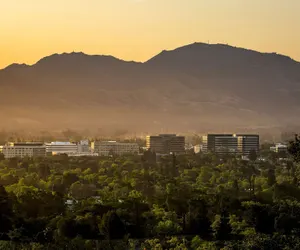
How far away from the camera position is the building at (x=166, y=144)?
344 feet

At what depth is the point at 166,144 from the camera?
106 meters

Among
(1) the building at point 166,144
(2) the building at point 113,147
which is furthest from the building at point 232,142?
(2) the building at point 113,147

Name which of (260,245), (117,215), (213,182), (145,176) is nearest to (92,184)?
(145,176)

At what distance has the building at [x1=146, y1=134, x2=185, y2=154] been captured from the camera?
10488 centimetres

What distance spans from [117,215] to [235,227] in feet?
11.8

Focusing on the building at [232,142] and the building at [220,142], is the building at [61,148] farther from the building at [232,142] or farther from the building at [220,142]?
the building at [220,142]

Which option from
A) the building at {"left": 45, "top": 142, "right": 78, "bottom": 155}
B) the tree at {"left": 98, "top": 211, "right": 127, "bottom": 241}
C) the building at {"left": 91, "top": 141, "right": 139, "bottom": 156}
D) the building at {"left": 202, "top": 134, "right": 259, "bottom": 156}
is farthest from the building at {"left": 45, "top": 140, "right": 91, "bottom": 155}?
the tree at {"left": 98, "top": 211, "right": 127, "bottom": 241}

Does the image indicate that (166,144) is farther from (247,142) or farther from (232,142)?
(247,142)

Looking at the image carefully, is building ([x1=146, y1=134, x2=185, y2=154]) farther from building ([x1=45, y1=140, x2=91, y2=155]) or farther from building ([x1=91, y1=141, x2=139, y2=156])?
building ([x1=45, y1=140, x2=91, y2=155])

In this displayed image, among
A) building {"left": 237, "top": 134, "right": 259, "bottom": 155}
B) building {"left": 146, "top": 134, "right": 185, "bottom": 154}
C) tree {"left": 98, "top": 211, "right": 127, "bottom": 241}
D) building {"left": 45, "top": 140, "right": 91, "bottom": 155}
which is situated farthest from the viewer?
building {"left": 237, "top": 134, "right": 259, "bottom": 155}

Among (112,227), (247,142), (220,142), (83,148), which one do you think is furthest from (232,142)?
(112,227)

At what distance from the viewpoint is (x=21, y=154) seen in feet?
294

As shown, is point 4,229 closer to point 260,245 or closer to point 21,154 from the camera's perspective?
point 260,245

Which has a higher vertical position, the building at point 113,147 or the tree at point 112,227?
the building at point 113,147
